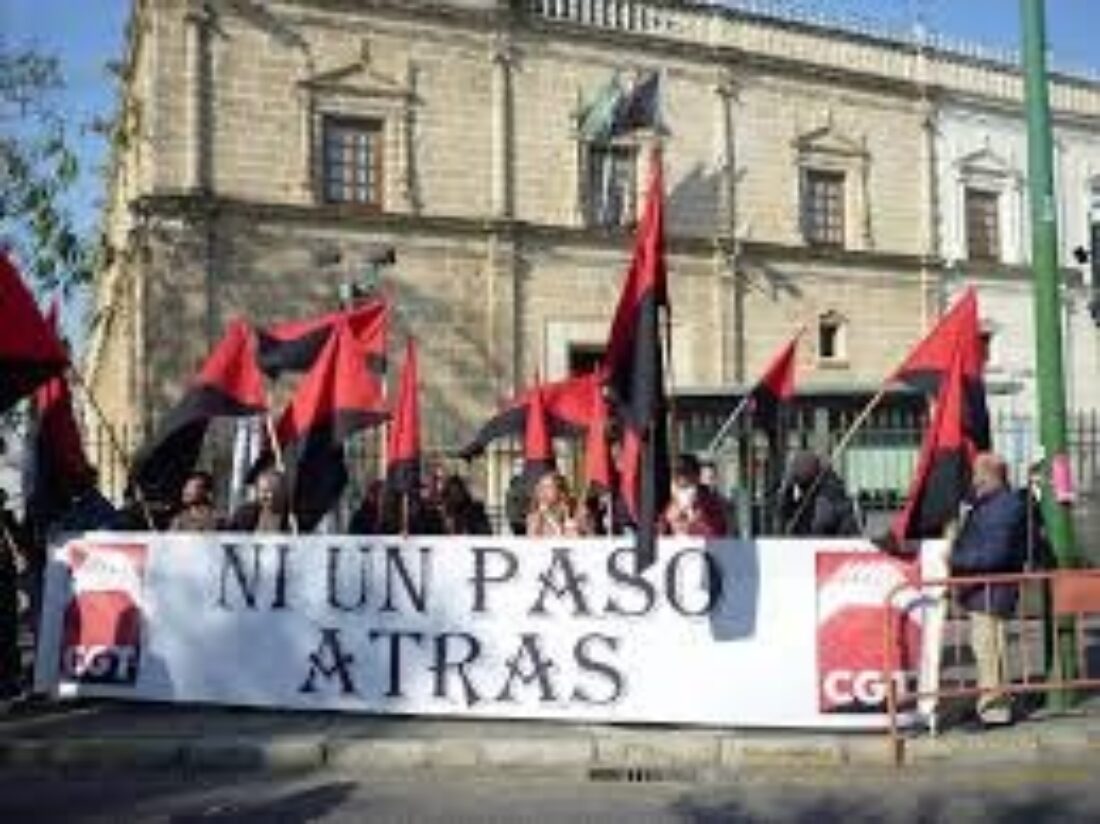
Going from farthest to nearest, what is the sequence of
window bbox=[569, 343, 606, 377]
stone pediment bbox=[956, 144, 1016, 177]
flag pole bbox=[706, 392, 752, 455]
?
1. stone pediment bbox=[956, 144, 1016, 177]
2. window bbox=[569, 343, 606, 377]
3. flag pole bbox=[706, 392, 752, 455]

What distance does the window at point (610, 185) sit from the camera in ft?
96.8

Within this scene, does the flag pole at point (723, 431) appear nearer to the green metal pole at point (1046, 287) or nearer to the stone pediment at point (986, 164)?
the green metal pole at point (1046, 287)

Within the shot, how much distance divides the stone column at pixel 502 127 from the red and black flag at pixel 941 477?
17821mm

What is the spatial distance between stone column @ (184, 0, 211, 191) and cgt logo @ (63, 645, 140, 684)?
15177 mm

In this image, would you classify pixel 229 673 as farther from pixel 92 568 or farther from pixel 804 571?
pixel 804 571

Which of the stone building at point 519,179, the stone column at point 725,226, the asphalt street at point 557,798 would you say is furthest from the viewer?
the stone column at point 725,226

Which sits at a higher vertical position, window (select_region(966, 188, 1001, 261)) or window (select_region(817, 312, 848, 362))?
window (select_region(966, 188, 1001, 261))

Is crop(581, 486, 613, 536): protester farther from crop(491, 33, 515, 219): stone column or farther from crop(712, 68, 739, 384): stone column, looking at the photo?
crop(712, 68, 739, 384): stone column

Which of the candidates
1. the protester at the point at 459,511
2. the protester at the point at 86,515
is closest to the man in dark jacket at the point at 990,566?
the protester at the point at 459,511

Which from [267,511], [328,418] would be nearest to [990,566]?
[328,418]

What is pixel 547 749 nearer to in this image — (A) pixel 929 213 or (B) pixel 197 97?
(B) pixel 197 97

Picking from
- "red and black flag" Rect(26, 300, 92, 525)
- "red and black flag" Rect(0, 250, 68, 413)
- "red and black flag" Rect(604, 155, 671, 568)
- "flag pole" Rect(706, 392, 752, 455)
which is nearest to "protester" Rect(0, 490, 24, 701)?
"red and black flag" Rect(26, 300, 92, 525)

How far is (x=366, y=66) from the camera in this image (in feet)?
90.4

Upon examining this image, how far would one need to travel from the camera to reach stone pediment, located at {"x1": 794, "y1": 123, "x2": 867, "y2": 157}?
104ft
